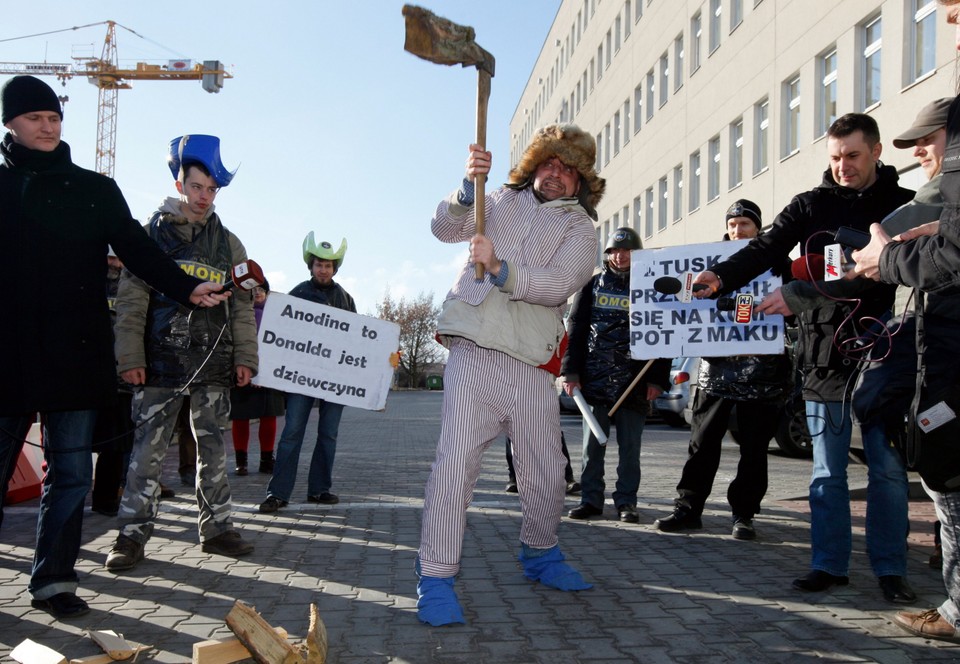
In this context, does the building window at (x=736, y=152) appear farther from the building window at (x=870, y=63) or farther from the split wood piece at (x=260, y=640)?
the split wood piece at (x=260, y=640)

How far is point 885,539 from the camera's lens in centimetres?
426

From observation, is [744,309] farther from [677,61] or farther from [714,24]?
[677,61]

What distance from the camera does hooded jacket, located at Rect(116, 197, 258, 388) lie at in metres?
5.25

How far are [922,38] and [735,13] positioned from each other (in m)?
10.5

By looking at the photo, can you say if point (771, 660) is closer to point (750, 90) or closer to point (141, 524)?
point (141, 524)

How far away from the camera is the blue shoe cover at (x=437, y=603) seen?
390 cm

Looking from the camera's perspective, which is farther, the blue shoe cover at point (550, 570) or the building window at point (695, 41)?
the building window at point (695, 41)

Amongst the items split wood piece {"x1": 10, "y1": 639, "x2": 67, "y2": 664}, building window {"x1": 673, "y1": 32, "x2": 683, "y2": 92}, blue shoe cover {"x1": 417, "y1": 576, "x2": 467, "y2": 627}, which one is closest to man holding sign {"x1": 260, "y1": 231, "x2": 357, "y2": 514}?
blue shoe cover {"x1": 417, "y1": 576, "x2": 467, "y2": 627}

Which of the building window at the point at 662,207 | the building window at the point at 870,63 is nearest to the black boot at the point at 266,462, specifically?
the building window at the point at 870,63

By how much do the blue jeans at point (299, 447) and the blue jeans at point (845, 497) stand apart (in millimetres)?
3856

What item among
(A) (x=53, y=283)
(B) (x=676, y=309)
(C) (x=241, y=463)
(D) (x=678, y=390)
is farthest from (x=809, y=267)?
(D) (x=678, y=390)

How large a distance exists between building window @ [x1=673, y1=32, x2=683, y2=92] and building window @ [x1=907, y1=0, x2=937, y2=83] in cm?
1562

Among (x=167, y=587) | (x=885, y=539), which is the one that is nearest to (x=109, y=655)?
(x=167, y=587)

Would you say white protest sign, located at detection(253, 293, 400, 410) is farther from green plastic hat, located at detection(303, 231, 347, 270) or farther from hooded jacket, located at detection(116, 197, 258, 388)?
hooded jacket, located at detection(116, 197, 258, 388)
